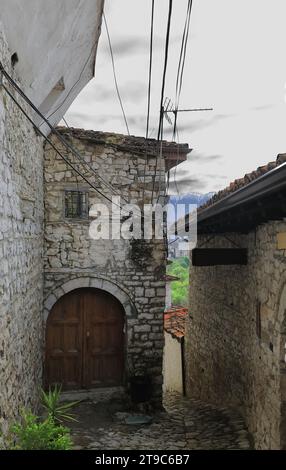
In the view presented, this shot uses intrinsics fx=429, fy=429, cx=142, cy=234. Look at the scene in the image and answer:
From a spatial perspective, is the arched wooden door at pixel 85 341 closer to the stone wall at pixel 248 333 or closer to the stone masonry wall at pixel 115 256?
the stone masonry wall at pixel 115 256

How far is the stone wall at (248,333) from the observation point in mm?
4535

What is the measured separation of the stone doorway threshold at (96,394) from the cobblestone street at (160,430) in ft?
0.25

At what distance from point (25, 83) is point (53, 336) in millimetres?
4641

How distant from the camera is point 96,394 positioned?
25.1 feet

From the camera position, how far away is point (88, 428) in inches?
256

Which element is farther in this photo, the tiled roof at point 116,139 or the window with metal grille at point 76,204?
the window with metal grille at point 76,204

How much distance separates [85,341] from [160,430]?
6.77ft

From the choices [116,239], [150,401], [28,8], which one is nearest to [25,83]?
[28,8]

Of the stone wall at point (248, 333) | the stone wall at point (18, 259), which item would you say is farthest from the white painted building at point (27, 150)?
the stone wall at point (248, 333)

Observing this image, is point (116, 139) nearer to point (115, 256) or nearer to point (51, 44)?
point (115, 256)

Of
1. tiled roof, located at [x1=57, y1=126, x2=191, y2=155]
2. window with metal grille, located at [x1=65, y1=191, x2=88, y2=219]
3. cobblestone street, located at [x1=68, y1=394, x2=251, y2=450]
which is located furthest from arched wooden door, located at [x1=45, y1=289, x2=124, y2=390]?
tiled roof, located at [x1=57, y1=126, x2=191, y2=155]

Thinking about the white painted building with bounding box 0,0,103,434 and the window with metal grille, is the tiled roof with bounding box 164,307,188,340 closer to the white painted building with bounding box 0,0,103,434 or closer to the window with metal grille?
the window with metal grille
